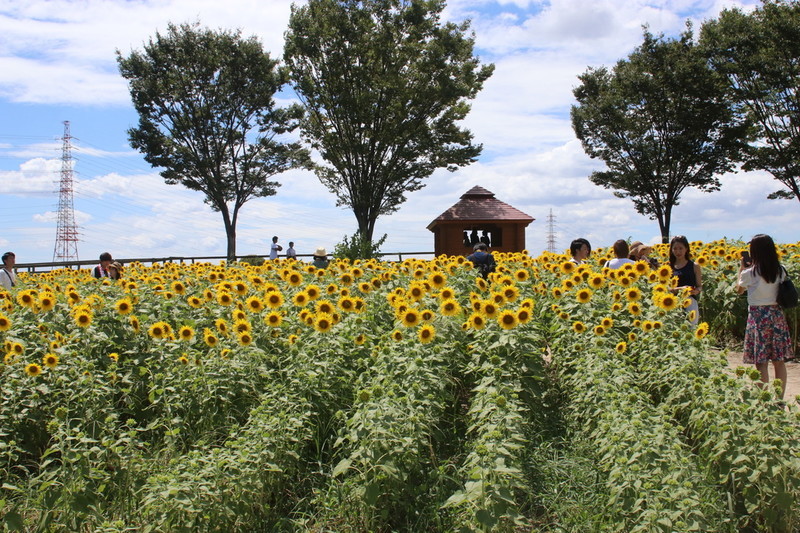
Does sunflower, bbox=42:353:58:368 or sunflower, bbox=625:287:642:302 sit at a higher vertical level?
sunflower, bbox=625:287:642:302

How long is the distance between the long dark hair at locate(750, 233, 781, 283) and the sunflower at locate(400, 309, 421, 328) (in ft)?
11.5

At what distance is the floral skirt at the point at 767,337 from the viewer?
19.4 ft

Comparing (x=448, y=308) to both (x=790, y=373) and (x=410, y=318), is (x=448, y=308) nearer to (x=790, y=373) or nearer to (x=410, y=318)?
(x=410, y=318)

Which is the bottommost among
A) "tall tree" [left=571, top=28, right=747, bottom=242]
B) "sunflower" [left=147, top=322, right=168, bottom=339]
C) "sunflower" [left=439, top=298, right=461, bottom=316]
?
"sunflower" [left=147, top=322, right=168, bottom=339]

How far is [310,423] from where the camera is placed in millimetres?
3986

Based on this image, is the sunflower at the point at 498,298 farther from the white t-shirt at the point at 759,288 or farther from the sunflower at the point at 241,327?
the white t-shirt at the point at 759,288

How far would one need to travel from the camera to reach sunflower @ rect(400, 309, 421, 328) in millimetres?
4805

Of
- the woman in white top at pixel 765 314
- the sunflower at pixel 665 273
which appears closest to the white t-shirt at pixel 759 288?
the woman in white top at pixel 765 314

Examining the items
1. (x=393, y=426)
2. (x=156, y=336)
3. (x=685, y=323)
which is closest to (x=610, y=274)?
(x=685, y=323)

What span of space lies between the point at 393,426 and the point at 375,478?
1.11ft

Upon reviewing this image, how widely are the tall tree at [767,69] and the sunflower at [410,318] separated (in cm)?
2259

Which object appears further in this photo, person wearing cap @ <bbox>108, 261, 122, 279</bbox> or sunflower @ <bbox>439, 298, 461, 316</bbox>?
person wearing cap @ <bbox>108, 261, 122, 279</bbox>

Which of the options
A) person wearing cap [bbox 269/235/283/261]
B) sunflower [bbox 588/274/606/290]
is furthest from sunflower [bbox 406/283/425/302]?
person wearing cap [bbox 269/235/283/261]

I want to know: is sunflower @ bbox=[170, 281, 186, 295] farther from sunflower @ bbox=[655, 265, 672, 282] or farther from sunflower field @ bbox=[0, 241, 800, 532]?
sunflower @ bbox=[655, 265, 672, 282]
